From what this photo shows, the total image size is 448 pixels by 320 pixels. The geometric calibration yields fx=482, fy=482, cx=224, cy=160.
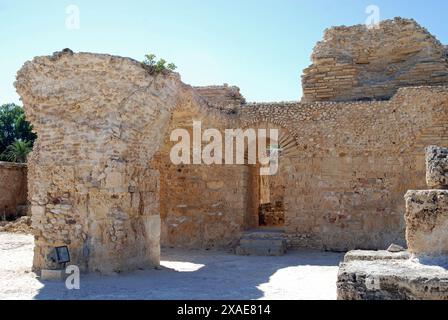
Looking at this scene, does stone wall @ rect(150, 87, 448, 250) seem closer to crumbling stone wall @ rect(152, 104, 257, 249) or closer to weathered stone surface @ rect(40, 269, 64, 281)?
crumbling stone wall @ rect(152, 104, 257, 249)

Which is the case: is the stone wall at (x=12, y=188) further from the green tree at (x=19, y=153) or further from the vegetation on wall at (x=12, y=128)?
the vegetation on wall at (x=12, y=128)

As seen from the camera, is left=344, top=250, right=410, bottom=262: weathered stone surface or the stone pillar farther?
the stone pillar

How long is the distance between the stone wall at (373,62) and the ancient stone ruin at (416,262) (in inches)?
293

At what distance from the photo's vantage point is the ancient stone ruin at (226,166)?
702 centimetres

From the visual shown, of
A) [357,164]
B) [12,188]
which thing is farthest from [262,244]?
[12,188]

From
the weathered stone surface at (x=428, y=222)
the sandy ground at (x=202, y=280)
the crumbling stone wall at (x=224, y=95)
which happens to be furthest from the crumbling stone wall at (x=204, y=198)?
the weathered stone surface at (x=428, y=222)

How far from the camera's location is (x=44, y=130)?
7242 millimetres

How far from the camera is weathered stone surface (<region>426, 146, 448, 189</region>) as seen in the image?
455 centimetres

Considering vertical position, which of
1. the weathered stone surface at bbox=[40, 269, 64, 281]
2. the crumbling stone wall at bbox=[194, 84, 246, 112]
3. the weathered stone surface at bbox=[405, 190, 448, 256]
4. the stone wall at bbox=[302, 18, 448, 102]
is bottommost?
the weathered stone surface at bbox=[40, 269, 64, 281]

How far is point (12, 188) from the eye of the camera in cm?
1792

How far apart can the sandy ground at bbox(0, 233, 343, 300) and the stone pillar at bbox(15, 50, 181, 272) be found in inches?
17.6

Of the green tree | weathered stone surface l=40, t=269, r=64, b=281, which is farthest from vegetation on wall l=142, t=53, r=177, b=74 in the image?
the green tree

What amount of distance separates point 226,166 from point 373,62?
485 centimetres

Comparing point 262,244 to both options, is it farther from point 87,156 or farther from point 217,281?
point 87,156
